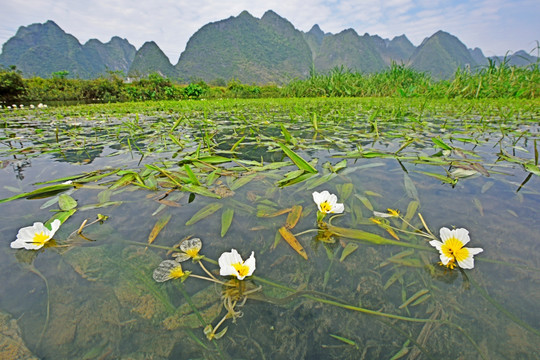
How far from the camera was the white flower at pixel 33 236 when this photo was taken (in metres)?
0.76

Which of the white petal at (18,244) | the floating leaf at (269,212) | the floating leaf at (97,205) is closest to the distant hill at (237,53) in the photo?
the floating leaf at (97,205)

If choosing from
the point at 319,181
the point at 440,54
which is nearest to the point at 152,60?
the point at 319,181

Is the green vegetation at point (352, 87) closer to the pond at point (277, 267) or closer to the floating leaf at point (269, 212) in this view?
the pond at point (277, 267)

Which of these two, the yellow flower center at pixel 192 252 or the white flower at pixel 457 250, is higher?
the white flower at pixel 457 250

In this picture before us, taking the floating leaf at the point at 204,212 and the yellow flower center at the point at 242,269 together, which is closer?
the yellow flower center at the point at 242,269

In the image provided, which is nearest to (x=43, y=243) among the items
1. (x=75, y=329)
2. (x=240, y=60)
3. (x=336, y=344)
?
(x=75, y=329)

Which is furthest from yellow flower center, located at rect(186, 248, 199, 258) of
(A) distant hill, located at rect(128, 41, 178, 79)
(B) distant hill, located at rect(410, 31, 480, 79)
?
(B) distant hill, located at rect(410, 31, 480, 79)

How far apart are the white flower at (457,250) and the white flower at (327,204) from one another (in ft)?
0.96

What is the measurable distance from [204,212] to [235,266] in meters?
0.42

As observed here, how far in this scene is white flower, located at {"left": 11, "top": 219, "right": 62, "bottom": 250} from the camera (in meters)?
0.76

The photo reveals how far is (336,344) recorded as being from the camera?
497mm

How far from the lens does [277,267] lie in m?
0.71

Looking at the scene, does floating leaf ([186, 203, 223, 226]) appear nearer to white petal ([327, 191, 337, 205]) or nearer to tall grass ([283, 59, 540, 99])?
white petal ([327, 191, 337, 205])

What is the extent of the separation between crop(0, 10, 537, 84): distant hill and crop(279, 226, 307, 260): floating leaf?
3198 inches
